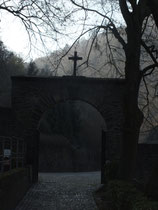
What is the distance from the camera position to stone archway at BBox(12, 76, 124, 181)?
634 inches

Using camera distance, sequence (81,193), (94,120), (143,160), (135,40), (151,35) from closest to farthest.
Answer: (135,40) < (81,193) < (151,35) < (143,160) < (94,120)

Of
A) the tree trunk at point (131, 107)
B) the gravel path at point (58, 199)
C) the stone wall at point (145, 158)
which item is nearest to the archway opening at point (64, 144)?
the stone wall at point (145, 158)

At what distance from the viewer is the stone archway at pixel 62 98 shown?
16094 mm

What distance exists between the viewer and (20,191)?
36.4ft

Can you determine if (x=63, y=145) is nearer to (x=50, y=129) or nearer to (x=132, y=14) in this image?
(x=50, y=129)

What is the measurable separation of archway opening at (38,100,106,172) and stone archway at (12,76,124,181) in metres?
14.6

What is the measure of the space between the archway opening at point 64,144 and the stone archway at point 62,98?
1458 cm

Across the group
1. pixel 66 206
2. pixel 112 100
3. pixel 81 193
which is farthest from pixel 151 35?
pixel 66 206

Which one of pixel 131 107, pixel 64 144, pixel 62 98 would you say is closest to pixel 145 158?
pixel 62 98

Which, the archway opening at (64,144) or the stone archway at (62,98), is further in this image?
the archway opening at (64,144)

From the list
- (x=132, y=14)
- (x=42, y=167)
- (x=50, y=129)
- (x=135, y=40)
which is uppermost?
(x=132, y=14)

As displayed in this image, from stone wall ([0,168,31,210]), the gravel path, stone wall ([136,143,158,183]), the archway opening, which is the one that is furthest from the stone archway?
the archway opening

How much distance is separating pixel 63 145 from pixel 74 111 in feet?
10.1

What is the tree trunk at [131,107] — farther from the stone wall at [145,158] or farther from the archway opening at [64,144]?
the archway opening at [64,144]
